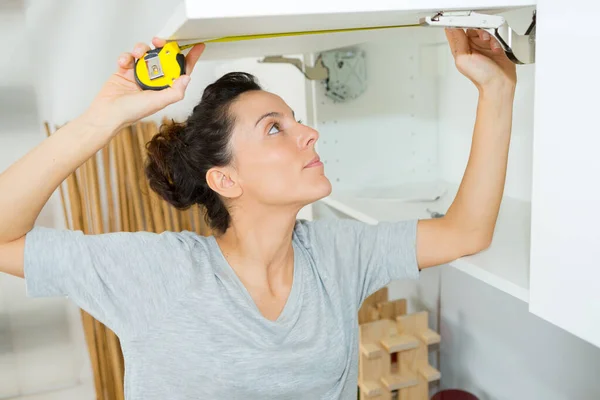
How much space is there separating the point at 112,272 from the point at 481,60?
24.7 inches

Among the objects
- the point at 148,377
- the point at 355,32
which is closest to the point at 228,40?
the point at 355,32

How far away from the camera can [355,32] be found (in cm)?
81

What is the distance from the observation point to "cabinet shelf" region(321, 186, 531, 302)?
73 centimetres

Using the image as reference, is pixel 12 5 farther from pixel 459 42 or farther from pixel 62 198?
pixel 459 42

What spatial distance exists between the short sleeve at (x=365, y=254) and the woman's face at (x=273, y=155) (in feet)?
0.44

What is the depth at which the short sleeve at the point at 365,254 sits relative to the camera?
0.96 m

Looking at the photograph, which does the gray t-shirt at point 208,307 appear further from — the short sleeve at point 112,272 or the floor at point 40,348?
the floor at point 40,348

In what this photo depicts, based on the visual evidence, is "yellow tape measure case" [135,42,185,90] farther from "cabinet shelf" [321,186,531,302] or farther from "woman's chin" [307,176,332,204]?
"cabinet shelf" [321,186,531,302]

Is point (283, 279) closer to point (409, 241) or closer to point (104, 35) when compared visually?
point (409, 241)

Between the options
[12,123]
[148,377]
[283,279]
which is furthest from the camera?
[12,123]

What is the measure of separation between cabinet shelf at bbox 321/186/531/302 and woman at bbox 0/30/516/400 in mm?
40

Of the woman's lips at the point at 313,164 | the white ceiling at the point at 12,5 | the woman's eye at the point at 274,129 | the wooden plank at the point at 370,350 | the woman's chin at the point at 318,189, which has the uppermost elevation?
the white ceiling at the point at 12,5

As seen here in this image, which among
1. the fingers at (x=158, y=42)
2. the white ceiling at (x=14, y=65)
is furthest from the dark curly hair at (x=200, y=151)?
the white ceiling at (x=14, y=65)

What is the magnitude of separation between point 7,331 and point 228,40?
135cm
